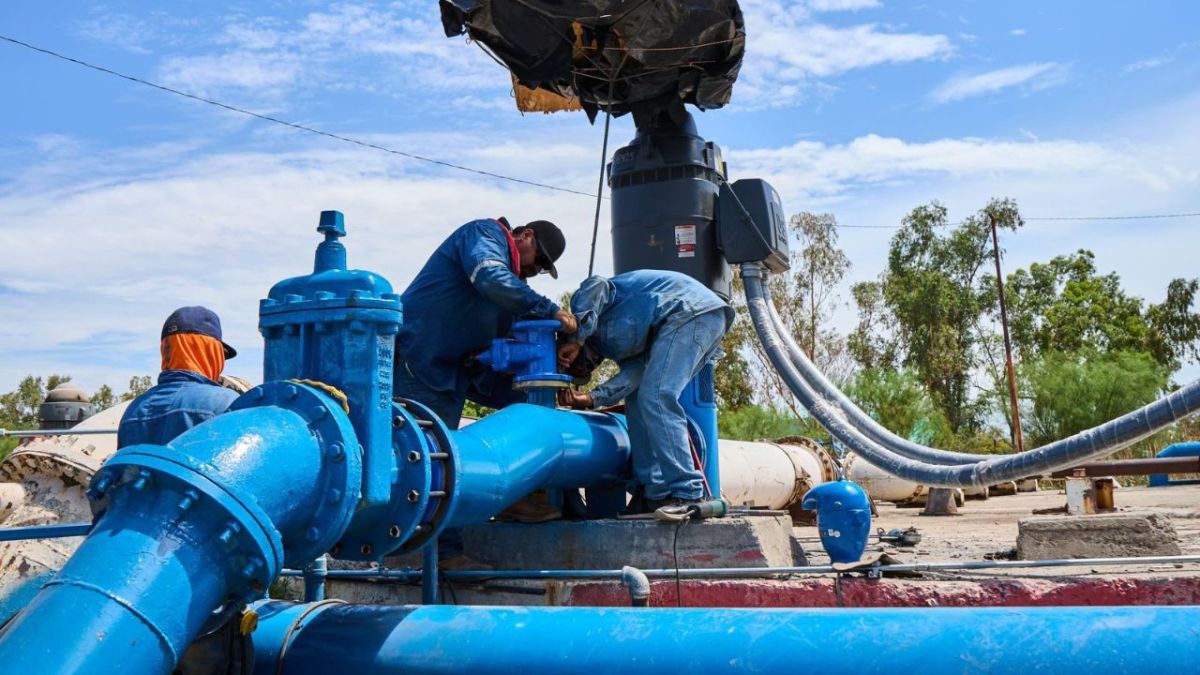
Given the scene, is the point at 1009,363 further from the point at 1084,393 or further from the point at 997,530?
the point at 997,530

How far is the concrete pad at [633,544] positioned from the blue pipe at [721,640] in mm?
1698

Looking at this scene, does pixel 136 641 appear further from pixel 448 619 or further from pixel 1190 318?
pixel 1190 318

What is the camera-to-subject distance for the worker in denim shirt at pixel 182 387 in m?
3.78

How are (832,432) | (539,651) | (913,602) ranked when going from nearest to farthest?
(539,651), (913,602), (832,432)

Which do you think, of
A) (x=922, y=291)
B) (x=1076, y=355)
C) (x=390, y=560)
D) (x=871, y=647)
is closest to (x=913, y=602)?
(x=871, y=647)

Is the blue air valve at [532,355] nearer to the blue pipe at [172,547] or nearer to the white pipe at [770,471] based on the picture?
the blue pipe at [172,547]

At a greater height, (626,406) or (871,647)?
(626,406)

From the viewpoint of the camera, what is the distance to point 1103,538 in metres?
4.22

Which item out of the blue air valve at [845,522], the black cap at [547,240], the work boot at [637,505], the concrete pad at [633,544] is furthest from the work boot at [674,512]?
the black cap at [547,240]

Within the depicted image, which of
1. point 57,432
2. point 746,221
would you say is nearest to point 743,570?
point 746,221

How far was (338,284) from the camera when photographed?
2.47m

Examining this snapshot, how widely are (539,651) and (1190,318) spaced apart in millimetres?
35831

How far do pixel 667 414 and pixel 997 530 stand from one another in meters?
3.28

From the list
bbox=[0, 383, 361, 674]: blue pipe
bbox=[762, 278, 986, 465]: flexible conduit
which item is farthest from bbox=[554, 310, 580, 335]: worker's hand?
bbox=[0, 383, 361, 674]: blue pipe
